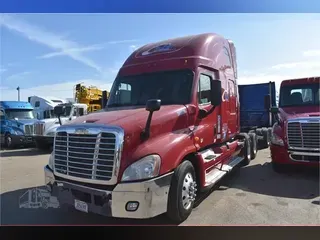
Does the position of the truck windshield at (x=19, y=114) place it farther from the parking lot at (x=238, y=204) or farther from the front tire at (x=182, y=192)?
the front tire at (x=182, y=192)

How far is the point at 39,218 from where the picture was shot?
4137mm

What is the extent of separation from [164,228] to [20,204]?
2577mm

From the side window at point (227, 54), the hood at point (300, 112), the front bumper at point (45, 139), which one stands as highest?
the side window at point (227, 54)

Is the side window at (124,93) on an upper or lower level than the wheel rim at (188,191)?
upper

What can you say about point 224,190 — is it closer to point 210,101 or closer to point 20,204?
point 210,101

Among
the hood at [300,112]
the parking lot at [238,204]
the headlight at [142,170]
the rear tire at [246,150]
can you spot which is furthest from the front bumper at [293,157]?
the headlight at [142,170]

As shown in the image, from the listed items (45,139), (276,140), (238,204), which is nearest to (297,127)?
(276,140)

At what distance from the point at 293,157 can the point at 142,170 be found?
3.96m

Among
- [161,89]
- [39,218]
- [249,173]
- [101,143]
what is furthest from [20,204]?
[249,173]

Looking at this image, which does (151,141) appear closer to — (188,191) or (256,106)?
(188,191)

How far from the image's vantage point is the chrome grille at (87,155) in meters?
3.33

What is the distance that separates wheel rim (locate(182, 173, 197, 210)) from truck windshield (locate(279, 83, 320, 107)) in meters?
4.23

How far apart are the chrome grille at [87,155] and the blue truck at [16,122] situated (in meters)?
9.15

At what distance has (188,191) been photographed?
12.5ft
